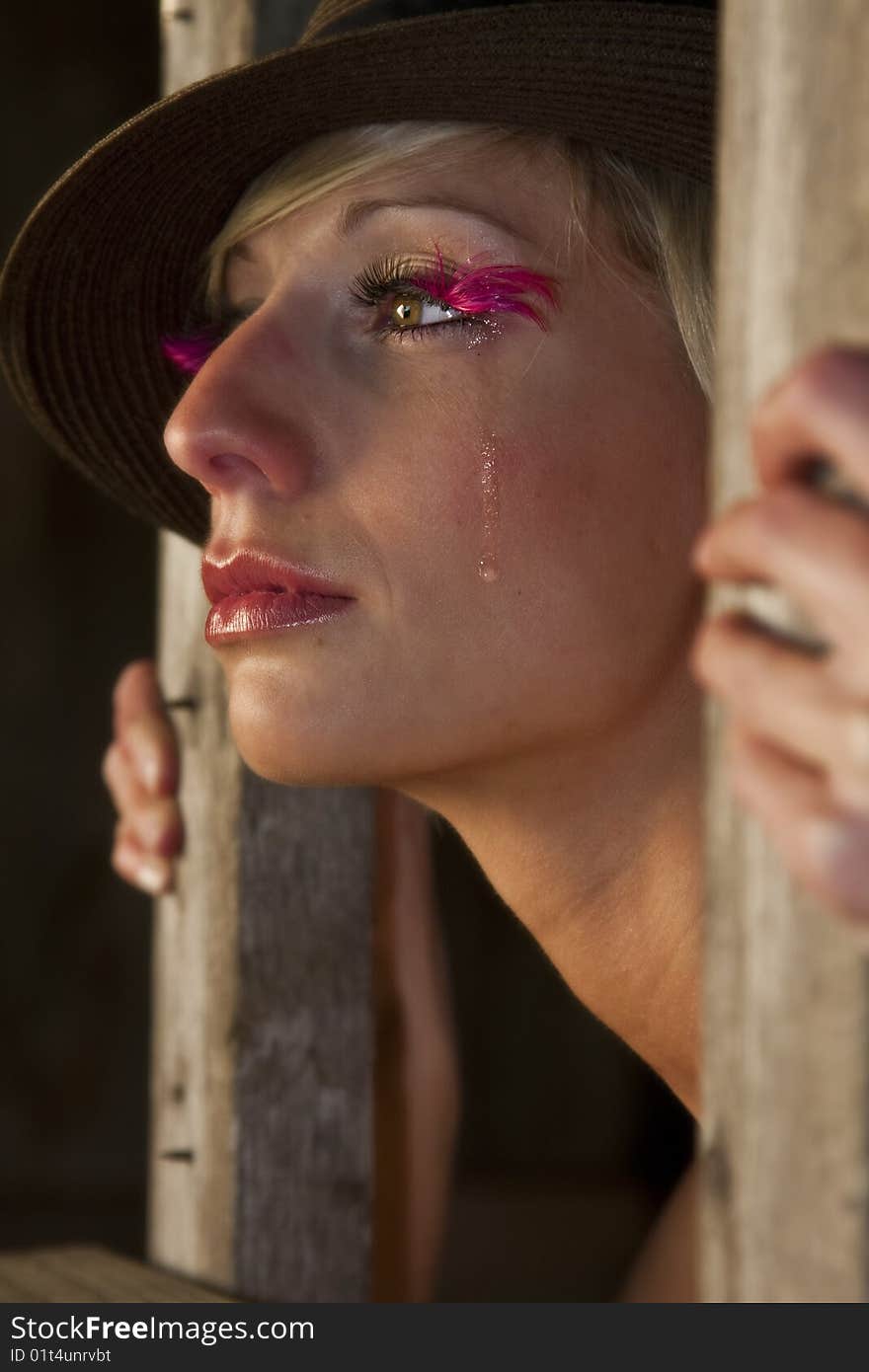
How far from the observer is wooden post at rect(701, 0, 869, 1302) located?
0.67 metres

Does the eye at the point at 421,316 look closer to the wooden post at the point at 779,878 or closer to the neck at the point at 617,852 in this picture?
the neck at the point at 617,852

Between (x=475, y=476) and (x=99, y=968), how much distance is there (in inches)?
158

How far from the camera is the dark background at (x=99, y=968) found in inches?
195

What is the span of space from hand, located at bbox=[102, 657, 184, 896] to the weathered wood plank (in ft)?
1.25

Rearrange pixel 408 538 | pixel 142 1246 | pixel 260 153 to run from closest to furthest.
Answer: pixel 408 538, pixel 260 153, pixel 142 1246

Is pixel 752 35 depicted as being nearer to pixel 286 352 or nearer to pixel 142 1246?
pixel 286 352

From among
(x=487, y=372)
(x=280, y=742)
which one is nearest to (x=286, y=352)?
(x=487, y=372)

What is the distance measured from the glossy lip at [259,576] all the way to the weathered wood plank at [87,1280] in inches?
21.2

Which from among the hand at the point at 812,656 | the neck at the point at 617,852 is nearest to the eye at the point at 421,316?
the neck at the point at 617,852

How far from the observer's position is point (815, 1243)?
0.67 meters

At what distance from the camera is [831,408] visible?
646 mm

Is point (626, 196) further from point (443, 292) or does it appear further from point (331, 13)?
point (331, 13)

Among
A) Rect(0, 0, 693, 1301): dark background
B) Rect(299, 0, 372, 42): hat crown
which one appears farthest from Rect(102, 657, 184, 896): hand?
Rect(0, 0, 693, 1301): dark background

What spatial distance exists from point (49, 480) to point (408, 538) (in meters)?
3.94
